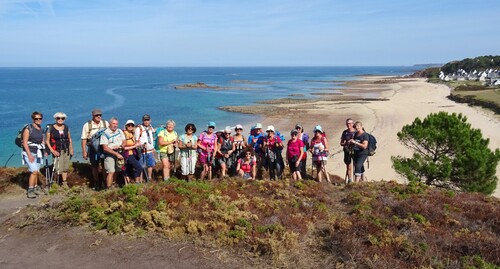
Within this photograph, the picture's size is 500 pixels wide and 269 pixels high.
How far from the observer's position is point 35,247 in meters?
→ 7.06

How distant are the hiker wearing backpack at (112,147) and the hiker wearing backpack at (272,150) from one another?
12.7 feet

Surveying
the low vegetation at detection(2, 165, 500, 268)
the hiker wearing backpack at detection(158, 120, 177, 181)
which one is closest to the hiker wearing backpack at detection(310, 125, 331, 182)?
the low vegetation at detection(2, 165, 500, 268)

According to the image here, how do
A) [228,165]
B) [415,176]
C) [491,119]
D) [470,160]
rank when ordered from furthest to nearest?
[491,119], [415,176], [470,160], [228,165]

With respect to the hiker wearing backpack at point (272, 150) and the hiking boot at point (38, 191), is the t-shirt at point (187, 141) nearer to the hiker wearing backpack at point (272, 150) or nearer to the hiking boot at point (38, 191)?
the hiker wearing backpack at point (272, 150)

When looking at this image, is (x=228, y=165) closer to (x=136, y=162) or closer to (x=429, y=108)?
(x=136, y=162)

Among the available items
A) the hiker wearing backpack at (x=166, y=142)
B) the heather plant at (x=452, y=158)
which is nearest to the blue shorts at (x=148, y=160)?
the hiker wearing backpack at (x=166, y=142)

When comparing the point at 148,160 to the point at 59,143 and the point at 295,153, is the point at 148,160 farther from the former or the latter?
the point at 295,153

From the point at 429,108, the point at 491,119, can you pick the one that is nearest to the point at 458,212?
the point at 491,119

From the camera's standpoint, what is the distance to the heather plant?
1452 centimetres

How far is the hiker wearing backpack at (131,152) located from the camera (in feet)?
32.3

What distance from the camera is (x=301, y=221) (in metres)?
7.92

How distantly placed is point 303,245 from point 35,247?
4756 mm

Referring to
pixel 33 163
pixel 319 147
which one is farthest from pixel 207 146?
pixel 33 163

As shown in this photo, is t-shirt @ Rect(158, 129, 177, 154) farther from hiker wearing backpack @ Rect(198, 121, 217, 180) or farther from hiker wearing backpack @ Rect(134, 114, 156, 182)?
hiker wearing backpack @ Rect(198, 121, 217, 180)
